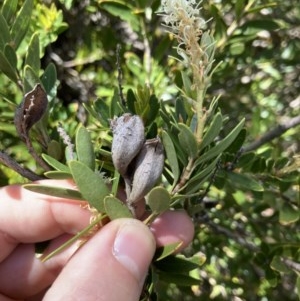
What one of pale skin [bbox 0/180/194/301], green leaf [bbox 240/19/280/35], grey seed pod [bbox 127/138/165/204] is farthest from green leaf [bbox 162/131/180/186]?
green leaf [bbox 240/19/280/35]

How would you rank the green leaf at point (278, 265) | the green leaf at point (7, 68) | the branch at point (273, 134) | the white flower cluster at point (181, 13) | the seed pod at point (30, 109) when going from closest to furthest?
the white flower cluster at point (181, 13) → the seed pod at point (30, 109) → the green leaf at point (7, 68) → the green leaf at point (278, 265) → the branch at point (273, 134)

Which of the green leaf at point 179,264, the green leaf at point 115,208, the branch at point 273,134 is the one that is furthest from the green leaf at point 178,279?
the branch at point 273,134

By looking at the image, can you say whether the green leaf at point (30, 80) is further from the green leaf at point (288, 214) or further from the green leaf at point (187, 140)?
the green leaf at point (288, 214)

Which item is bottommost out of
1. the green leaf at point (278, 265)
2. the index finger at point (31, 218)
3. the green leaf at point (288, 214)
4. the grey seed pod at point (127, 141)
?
the green leaf at point (278, 265)

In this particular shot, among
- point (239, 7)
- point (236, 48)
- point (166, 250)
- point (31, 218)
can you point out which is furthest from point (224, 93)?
point (166, 250)

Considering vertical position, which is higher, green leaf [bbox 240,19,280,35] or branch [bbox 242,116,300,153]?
green leaf [bbox 240,19,280,35]

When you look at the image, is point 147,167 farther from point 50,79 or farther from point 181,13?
point 50,79

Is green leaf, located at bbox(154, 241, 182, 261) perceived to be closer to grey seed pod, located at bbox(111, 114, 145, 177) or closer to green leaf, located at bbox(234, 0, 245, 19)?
grey seed pod, located at bbox(111, 114, 145, 177)
